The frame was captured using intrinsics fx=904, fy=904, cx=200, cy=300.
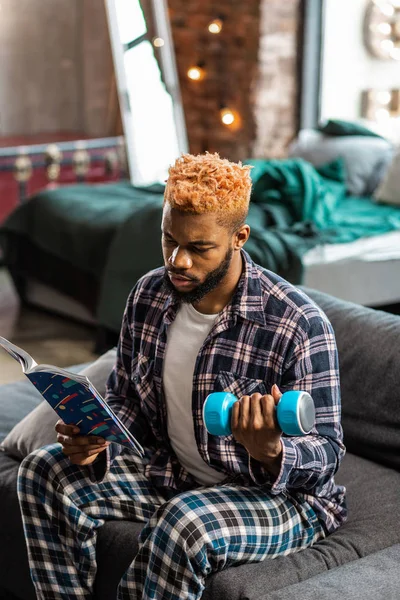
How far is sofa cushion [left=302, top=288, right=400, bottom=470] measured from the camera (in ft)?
7.13

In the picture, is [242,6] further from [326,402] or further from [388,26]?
[326,402]

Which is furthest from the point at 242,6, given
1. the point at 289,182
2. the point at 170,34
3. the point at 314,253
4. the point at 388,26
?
the point at 314,253

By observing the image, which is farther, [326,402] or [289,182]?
[289,182]

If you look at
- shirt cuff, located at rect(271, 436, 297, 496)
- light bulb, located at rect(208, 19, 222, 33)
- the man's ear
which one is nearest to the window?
light bulb, located at rect(208, 19, 222, 33)

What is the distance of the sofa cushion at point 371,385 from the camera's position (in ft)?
7.13

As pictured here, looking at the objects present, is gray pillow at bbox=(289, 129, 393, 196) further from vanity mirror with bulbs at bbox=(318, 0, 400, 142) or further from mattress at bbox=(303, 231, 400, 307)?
mattress at bbox=(303, 231, 400, 307)

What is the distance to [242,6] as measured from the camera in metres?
6.90

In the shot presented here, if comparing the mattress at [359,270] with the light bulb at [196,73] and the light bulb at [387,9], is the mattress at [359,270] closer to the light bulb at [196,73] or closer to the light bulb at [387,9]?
the light bulb at [387,9]

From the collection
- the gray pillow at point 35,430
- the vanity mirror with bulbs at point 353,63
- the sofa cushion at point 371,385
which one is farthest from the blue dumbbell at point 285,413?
the vanity mirror with bulbs at point 353,63

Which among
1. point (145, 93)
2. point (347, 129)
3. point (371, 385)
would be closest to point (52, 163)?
point (145, 93)

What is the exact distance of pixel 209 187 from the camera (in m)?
1.72

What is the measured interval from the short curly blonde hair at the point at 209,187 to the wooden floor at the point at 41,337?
2498 mm

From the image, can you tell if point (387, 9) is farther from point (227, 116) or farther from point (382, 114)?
point (227, 116)

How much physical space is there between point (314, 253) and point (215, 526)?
271 centimetres
